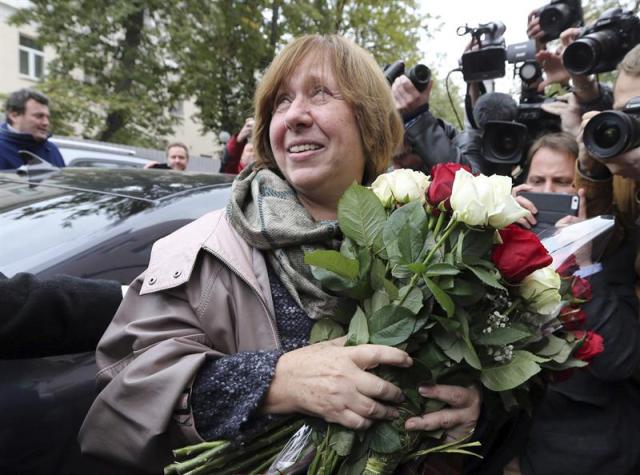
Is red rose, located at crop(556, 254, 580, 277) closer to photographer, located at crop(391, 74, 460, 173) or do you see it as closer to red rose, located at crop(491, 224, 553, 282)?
red rose, located at crop(491, 224, 553, 282)

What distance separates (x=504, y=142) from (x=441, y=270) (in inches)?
74.8

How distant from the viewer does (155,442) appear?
4.00 feet

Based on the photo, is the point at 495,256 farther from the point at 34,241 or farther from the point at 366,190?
the point at 34,241

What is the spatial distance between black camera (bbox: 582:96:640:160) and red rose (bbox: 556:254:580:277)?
51 cm

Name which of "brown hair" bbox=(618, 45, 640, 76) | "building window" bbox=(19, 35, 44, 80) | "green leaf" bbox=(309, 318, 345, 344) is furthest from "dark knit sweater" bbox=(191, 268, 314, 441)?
"building window" bbox=(19, 35, 44, 80)

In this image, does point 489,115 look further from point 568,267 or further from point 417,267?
point 417,267

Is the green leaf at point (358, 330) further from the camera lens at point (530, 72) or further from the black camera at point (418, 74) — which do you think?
the camera lens at point (530, 72)

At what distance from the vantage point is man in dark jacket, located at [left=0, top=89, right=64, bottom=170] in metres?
4.65

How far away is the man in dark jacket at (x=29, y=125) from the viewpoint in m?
4.65

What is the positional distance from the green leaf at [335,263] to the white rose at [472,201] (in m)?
0.24

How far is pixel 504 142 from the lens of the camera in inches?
113

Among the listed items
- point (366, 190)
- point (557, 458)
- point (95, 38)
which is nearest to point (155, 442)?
point (366, 190)

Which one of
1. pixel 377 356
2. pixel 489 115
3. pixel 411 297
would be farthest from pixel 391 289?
pixel 489 115

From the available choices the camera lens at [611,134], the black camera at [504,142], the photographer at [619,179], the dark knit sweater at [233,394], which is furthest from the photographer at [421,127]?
the dark knit sweater at [233,394]
